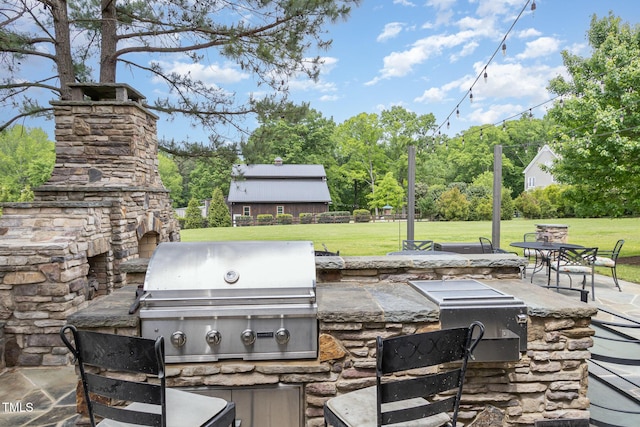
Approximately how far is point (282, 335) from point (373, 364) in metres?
0.54

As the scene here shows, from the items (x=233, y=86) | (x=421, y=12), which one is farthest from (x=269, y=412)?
(x=421, y=12)

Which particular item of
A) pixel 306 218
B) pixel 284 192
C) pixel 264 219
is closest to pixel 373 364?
pixel 264 219

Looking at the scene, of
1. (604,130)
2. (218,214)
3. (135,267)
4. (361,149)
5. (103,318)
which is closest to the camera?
(103,318)

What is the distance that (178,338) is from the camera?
6.41ft

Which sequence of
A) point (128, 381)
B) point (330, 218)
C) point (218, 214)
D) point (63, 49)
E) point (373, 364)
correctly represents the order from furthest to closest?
point (330, 218)
point (218, 214)
point (63, 49)
point (373, 364)
point (128, 381)

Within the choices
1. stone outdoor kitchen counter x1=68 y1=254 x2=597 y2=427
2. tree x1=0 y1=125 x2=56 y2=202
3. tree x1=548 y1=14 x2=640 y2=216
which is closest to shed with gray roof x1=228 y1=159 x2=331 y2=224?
tree x1=0 y1=125 x2=56 y2=202

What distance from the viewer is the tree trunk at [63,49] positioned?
624 centimetres

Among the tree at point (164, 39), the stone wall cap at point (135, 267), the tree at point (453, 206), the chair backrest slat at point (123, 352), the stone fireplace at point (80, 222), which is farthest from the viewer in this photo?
the tree at point (453, 206)

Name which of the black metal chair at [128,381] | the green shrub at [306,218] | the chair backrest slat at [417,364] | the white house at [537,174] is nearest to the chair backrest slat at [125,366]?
the black metal chair at [128,381]

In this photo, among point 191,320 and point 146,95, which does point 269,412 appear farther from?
point 146,95

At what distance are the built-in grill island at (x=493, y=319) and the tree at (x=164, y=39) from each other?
5.48m

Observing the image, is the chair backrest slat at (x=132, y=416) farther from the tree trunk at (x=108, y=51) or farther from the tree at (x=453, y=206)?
the tree at (x=453, y=206)

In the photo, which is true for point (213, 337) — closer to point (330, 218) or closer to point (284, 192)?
point (330, 218)

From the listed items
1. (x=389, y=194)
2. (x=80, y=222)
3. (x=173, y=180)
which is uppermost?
(x=173, y=180)
